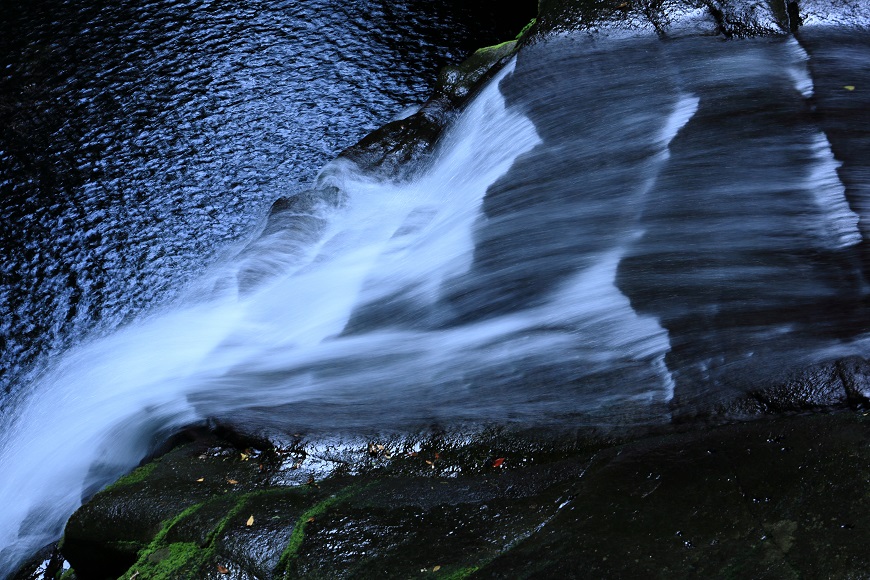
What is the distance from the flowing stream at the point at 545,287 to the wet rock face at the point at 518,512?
38 cm

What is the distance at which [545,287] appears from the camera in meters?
5.20

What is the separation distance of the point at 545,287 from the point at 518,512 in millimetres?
1846

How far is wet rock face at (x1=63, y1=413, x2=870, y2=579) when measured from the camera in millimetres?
3322

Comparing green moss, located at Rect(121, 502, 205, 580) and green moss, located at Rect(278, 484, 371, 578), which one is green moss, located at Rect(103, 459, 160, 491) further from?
green moss, located at Rect(278, 484, 371, 578)

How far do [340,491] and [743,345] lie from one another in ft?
7.99

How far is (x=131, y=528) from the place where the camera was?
13.7 feet

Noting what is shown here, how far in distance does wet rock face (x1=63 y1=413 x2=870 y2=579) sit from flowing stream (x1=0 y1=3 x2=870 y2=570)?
14.8 inches

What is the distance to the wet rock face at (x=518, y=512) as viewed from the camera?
131 inches

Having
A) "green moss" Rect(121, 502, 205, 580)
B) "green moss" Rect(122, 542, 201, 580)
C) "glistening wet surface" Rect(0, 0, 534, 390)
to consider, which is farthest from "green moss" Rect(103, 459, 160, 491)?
"glistening wet surface" Rect(0, 0, 534, 390)

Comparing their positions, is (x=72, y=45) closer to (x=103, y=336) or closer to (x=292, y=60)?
(x=292, y=60)

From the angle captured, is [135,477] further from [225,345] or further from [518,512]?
[518,512]

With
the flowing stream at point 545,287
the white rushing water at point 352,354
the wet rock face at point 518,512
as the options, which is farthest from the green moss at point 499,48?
the wet rock face at point 518,512

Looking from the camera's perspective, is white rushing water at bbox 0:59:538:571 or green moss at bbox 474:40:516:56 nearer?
white rushing water at bbox 0:59:538:571

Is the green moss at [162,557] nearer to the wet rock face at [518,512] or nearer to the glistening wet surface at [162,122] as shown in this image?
the wet rock face at [518,512]
